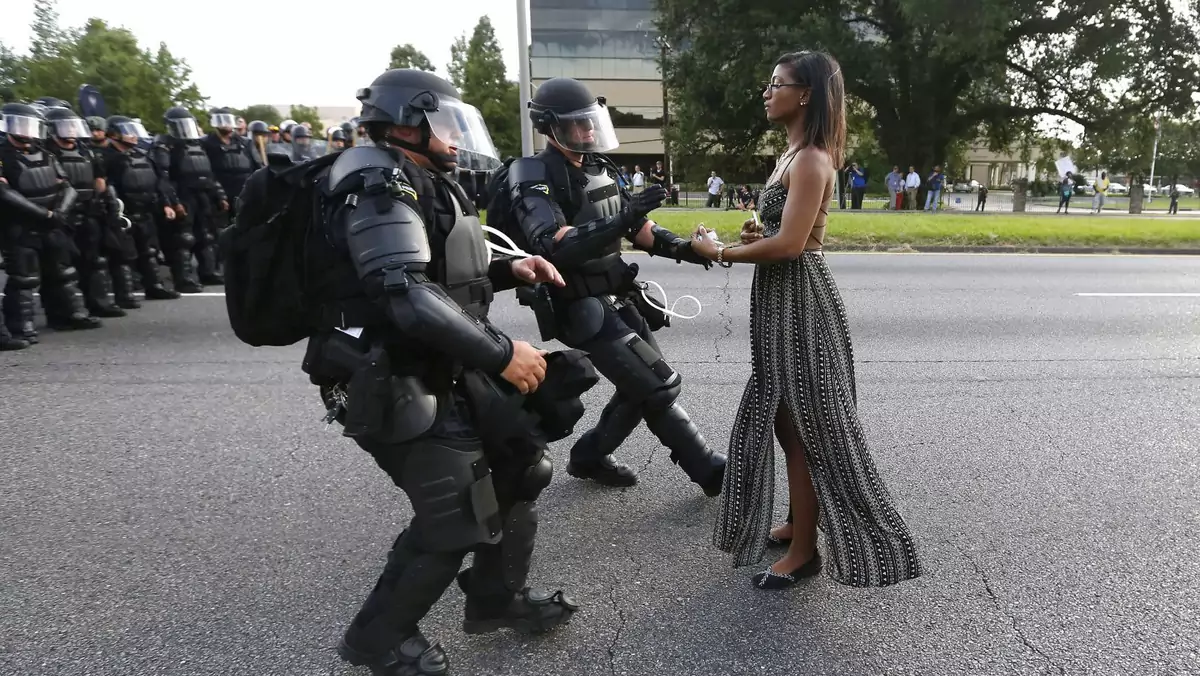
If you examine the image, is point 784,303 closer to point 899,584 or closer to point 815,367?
point 815,367

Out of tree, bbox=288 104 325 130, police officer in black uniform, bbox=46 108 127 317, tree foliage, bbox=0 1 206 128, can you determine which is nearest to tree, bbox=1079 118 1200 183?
police officer in black uniform, bbox=46 108 127 317

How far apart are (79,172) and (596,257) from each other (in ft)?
21.7

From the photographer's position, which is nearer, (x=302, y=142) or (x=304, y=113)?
(x=302, y=142)

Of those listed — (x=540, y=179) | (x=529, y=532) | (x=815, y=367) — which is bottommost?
(x=529, y=532)

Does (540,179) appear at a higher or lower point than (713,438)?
higher

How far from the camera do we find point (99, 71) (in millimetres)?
33375

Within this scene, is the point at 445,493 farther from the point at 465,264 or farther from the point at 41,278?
the point at 41,278

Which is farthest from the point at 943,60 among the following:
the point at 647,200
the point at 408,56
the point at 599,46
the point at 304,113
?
the point at 304,113

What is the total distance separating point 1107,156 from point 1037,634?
34.4 metres

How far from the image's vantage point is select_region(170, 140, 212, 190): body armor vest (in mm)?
9172

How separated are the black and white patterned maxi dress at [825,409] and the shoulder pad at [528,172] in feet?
3.40

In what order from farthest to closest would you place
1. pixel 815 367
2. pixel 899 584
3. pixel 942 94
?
pixel 942 94, pixel 899 584, pixel 815 367

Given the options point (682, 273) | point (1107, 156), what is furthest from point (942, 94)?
point (682, 273)

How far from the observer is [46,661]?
2.40m
